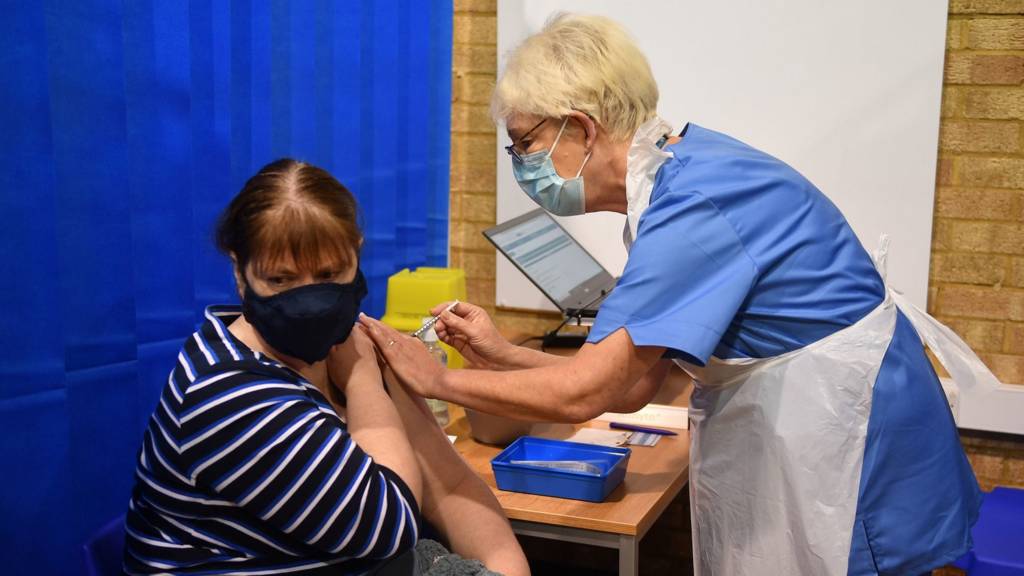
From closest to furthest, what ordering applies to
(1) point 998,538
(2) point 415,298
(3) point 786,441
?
(3) point 786,441 < (1) point 998,538 < (2) point 415,298

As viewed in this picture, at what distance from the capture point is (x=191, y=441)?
1.25 metres

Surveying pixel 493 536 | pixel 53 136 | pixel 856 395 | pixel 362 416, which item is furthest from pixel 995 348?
pixel 53 136

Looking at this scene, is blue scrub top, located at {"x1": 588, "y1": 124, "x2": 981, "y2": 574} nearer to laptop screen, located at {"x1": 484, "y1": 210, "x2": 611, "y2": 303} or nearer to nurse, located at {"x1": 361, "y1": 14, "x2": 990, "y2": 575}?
nurse, located at {"x1": 361, "y1": 14, "x2": 990, "y2": 575}

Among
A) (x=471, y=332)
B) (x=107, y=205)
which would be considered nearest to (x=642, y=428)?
(x=471, y=332)

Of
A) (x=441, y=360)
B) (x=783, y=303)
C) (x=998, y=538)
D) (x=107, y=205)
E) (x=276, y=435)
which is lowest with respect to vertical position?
(x=998, y=538)

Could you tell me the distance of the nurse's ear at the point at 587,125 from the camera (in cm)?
160

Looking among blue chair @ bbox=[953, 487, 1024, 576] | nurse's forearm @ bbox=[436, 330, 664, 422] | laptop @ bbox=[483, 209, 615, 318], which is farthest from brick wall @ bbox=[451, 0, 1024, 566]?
nurse's forearm @ bbox=[436, 330, 664, 422]

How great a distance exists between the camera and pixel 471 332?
1.80 metres

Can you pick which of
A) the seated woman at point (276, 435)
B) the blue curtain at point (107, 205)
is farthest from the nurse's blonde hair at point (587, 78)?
the blue curtain at point (107, 205)

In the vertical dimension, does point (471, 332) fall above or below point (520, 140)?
below

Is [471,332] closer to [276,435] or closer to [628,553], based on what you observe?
[628,553]

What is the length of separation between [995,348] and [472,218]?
4.76 ft

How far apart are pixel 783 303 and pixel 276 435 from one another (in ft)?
2.41

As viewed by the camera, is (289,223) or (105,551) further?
(105,551)
